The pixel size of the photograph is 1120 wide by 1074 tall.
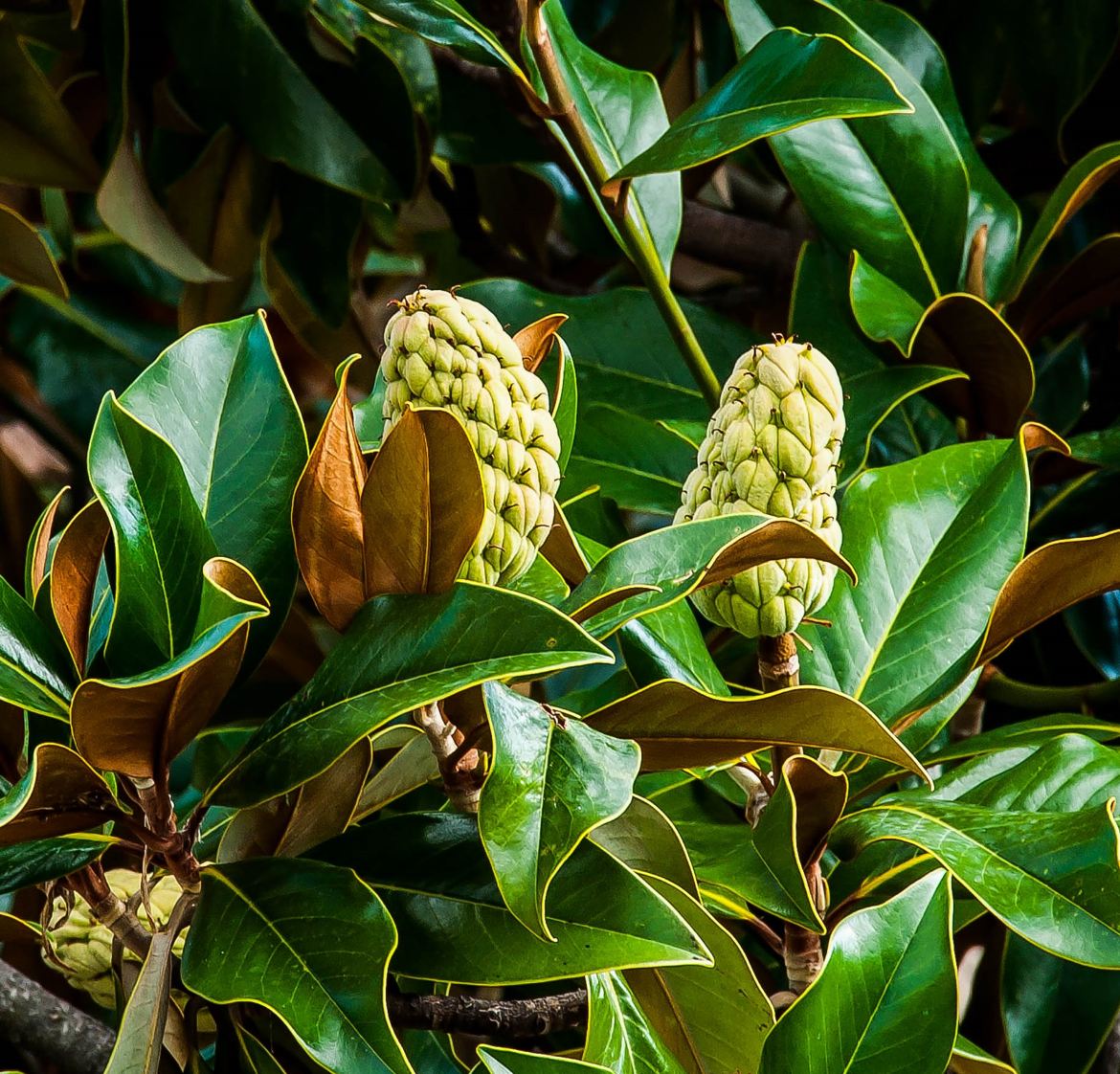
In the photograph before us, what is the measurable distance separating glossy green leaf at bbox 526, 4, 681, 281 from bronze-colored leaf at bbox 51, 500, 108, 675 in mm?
435

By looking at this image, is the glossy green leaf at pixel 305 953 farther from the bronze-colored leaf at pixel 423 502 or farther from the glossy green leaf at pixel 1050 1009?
the glossy green leaf at pixel 1050 1009

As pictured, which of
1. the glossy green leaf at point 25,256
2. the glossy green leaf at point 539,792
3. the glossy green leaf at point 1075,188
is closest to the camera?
the glossy green leaf at point 539,792

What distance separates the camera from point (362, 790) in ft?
2.19

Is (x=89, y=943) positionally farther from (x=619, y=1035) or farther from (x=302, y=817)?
(x=619, y=1035)

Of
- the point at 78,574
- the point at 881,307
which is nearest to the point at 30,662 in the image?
the point at 78,574

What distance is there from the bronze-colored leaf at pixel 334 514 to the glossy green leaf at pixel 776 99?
0.28m

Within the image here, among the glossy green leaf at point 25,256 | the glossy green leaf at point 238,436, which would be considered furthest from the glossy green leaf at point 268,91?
the glossy green leaf at point 238,436

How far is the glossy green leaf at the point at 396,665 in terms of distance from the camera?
0.47 m

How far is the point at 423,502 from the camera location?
0.51 metres

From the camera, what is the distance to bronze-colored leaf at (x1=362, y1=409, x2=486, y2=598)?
0.49 m

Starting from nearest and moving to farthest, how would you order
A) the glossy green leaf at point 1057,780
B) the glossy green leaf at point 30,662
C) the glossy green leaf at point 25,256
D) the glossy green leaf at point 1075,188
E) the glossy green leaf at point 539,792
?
the glossy green leaf at point 539,792 < the glossy green leaf at point 30,662 < the glossy green leaf at point 1057,780 < the glossy green leaf at point 1075,188 < the glossy green leaf at point 25,256

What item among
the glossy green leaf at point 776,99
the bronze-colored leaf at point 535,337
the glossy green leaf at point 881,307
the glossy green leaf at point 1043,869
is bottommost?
the glossy green leaf at point 1043,869

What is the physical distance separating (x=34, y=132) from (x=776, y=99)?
0.86 meters

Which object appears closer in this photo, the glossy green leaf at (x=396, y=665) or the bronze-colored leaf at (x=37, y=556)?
the glossy green leaf at (x=396, y=665)
